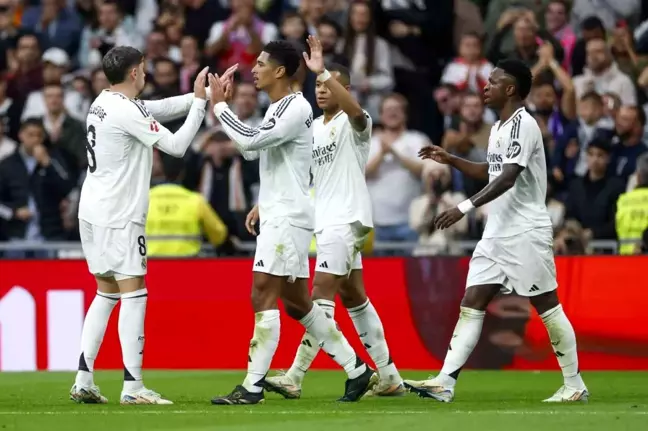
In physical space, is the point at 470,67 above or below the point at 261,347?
above

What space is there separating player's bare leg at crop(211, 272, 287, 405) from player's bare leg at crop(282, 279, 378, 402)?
0.30m

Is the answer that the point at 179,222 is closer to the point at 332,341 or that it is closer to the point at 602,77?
the point at 332,341

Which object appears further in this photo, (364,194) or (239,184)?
(239,184)


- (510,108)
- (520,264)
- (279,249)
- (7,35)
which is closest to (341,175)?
(279,249)

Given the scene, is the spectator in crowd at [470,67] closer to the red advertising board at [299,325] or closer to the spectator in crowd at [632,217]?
the spectator in crowd at [632,217]

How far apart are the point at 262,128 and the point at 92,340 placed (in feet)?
6.71

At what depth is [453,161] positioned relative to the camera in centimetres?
1047

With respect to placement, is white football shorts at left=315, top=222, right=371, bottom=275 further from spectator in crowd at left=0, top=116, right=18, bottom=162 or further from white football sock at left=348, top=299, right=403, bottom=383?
spectator in crowd at left=0, top=116, right=18, bottom=162

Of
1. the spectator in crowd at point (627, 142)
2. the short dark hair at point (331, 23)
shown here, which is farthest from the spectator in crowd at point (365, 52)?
the spectator in crowd at point (627, 142)

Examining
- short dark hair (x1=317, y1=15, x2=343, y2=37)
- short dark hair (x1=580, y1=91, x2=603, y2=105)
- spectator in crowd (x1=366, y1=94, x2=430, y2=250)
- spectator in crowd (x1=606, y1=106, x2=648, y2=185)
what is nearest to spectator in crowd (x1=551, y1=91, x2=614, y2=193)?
short dark hair (x1=580, y1=91, x2=603, y2=105)

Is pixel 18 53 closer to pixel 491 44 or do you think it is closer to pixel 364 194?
pixel 491 44

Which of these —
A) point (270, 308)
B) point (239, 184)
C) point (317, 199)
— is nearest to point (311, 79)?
point (239, 184)

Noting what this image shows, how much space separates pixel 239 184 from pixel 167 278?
6.98ft

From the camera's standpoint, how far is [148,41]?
18.8m
